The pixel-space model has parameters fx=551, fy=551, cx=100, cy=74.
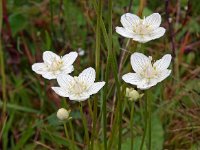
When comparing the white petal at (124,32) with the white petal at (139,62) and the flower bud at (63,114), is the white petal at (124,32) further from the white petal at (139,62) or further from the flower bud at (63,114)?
the flower bud at (63,114)

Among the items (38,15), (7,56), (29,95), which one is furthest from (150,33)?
(38,15)

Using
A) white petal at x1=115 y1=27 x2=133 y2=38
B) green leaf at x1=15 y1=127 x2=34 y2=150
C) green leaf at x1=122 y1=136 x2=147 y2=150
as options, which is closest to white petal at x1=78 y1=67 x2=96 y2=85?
white petal at x1=115 y1=27 x2=133 y2=38

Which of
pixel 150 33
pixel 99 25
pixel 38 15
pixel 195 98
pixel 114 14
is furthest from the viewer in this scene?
pixel 38 15

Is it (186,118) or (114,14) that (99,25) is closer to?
(186,118)

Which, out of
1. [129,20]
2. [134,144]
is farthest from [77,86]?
[134,144]

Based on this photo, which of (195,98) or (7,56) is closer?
(195,98)

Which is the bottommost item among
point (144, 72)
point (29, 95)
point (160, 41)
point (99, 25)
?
point (29, 95)

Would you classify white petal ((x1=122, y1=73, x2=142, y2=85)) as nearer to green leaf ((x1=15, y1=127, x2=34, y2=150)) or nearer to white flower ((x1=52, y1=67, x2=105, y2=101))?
white flower ((x1=52, y1=67, x2=105, y2=101))
